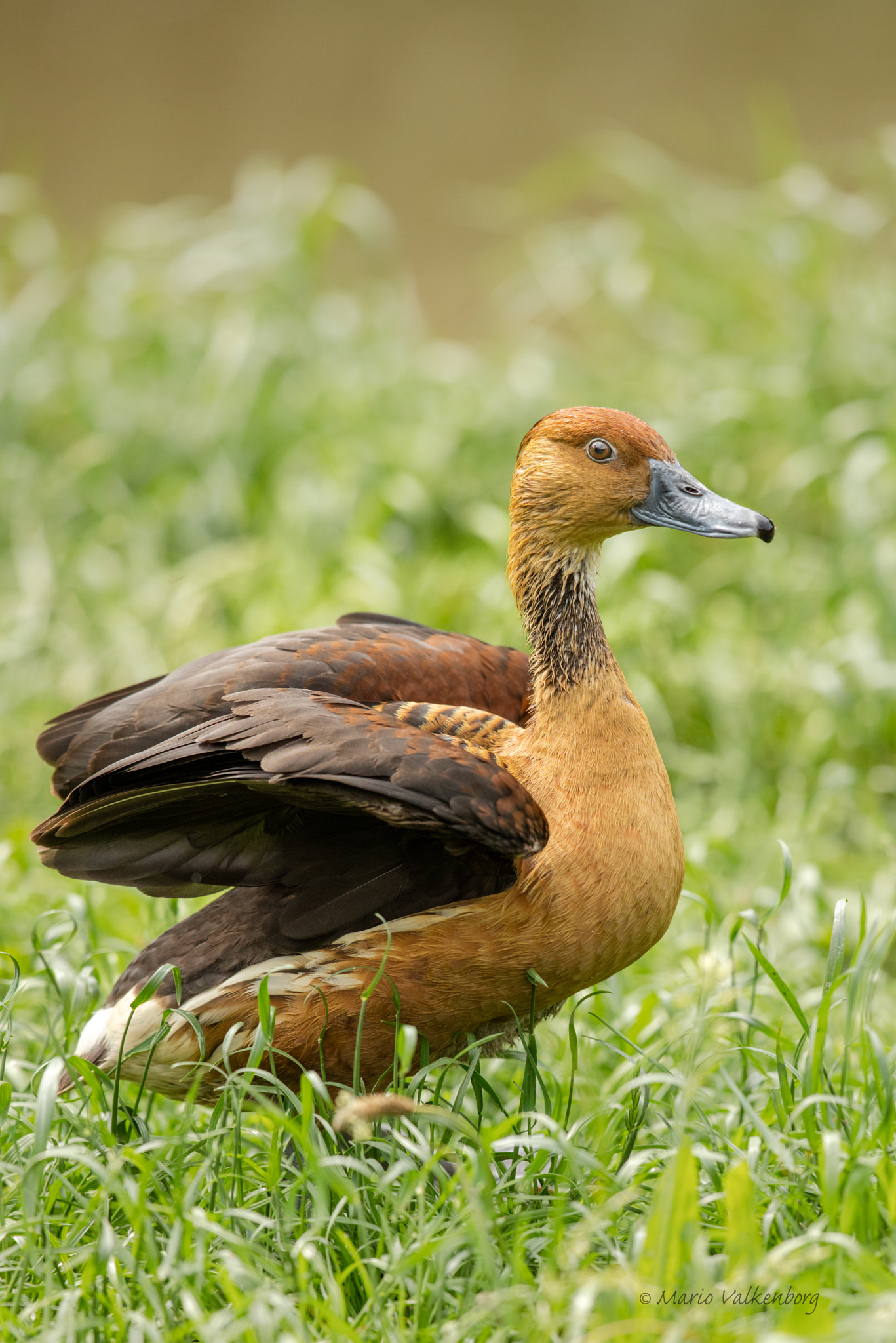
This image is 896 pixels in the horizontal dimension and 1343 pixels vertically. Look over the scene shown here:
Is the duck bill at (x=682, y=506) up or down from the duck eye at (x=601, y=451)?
down

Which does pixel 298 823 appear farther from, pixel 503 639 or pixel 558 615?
pixel 503 639

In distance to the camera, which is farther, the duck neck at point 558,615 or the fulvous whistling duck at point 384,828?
the duck neck at point 558,615

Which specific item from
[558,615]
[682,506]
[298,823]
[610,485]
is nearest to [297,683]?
[298,823]

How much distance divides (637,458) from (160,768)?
45.4 inches

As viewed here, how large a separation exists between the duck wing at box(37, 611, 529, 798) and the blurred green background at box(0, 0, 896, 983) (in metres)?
0.52

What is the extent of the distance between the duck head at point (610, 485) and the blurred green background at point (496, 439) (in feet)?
2.80

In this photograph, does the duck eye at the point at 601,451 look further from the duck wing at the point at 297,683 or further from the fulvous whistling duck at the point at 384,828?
the duck wing at the point at 297,683

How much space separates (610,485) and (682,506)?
158 millimetres

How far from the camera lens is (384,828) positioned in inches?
91.2

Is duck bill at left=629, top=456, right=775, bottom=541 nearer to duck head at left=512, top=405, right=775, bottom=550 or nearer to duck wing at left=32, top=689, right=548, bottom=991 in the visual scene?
duck head at left=512, top=405, right=775, bottom=550

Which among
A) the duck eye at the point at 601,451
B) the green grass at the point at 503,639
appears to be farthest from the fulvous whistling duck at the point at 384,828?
the green grass at the point at 503,639

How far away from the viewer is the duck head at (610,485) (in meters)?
2.59

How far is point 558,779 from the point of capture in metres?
2.40

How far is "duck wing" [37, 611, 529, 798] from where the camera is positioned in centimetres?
246
